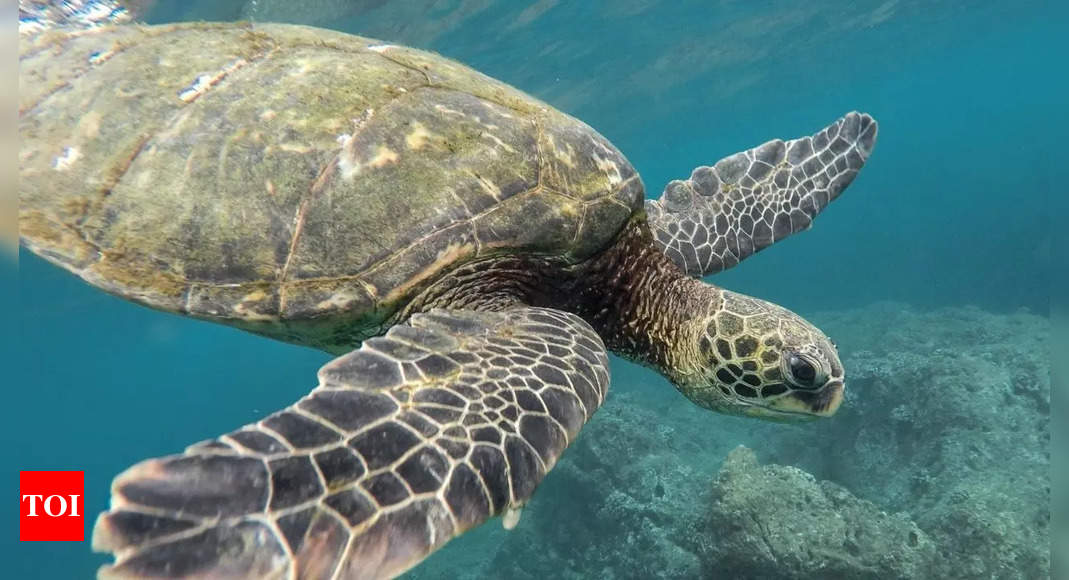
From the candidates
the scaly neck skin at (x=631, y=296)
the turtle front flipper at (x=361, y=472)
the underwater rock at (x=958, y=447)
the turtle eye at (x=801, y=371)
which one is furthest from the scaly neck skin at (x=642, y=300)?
the underwater rock at (x=958, y=447)

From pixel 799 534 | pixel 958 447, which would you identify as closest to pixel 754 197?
pixel 799 534

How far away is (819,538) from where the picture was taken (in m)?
5.97

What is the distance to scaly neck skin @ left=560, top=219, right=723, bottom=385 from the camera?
3.54 metres

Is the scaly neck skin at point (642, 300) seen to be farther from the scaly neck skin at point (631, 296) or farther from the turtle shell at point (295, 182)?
the turtle shell at point (295, 182)

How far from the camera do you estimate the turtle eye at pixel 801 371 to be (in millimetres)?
3037

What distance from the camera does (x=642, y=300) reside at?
12.1 feet

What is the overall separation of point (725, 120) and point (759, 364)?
39.7 metres

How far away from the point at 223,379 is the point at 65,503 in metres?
92.0

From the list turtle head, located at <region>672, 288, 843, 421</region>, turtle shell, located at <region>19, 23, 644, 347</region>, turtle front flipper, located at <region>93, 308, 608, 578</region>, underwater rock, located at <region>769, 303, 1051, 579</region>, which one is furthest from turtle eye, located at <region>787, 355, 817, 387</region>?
underwater rock, located at <region>769, 303, 1051, 579</region>

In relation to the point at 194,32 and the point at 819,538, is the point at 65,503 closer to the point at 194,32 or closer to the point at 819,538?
the point at 194,32

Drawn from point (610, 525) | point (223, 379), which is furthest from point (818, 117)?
point (223, 379)

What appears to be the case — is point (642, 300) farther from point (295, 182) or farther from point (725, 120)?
point (725, 120)

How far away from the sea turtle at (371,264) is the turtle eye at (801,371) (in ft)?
0.04

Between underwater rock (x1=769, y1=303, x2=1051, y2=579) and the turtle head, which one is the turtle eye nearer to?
the turtle head
